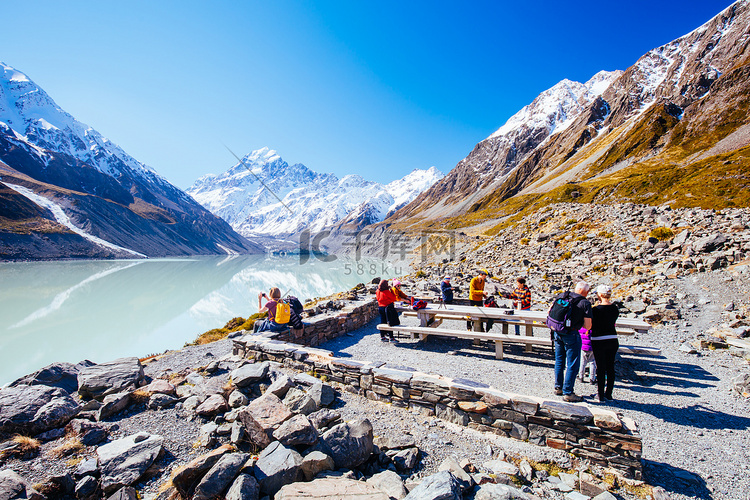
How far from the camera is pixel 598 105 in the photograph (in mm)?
137500

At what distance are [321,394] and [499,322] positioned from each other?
5.94 metres

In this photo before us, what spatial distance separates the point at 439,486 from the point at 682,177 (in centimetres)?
5077

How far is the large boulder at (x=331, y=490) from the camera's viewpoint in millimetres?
3219

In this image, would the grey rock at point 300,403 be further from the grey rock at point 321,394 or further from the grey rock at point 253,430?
the grey rock at point 253,430

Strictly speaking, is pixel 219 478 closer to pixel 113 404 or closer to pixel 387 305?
pixel 113 404

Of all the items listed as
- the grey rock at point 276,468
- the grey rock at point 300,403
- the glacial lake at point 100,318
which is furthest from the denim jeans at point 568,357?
the glacial lake at point 100,318

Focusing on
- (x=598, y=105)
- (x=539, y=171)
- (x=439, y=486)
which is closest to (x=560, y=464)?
(x=439, y=486)

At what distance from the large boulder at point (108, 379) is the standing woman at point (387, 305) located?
Result: 20.4 ft

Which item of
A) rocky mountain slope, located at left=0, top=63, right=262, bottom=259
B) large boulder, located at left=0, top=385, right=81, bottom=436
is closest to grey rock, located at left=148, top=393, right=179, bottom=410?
large boulder, located at left=0, top=385, right=81, bottom=436

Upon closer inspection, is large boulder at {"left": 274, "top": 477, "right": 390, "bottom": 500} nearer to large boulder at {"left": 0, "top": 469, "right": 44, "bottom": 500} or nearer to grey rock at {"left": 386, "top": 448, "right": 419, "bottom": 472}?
grey rock at {"left": 386, "top": 448, "right": 419, "bottom": 472}

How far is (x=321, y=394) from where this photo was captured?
5652 mm

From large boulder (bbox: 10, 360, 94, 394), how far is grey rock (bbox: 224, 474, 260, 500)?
18.6ft

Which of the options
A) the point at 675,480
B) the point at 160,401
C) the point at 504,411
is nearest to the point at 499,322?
the point at 504,411

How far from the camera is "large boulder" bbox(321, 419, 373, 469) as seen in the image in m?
3.94
